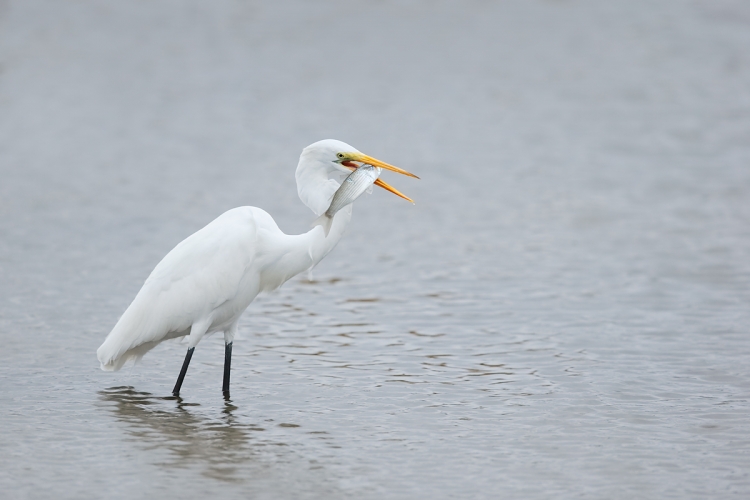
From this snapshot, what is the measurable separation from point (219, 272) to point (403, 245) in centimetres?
400

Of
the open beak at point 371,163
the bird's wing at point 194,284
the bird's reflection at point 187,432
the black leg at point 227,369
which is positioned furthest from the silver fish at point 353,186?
the bird's reflection at point 187,432

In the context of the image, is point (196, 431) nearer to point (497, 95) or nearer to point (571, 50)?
point (497, 95)

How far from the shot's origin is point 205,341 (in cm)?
674

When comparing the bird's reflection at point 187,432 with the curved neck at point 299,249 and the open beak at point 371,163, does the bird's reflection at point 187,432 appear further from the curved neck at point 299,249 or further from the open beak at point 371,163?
the open beak at point 371,163

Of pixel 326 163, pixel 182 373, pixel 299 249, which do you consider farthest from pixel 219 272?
pixel 326 163

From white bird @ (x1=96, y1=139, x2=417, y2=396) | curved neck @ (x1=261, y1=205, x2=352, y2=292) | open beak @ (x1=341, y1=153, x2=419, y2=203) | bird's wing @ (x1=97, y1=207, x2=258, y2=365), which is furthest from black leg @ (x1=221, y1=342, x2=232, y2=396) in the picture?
open beak @ (x1=341, y1=153, x2=419, y2=203)

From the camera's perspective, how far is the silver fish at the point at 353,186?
4.83 metres

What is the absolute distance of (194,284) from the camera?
210 inches

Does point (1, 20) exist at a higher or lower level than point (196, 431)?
higher

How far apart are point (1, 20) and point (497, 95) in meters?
8.70

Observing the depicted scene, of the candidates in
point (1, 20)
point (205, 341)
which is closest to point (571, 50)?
point (1, 20)

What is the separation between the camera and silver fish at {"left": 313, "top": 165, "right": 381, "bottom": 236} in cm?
483

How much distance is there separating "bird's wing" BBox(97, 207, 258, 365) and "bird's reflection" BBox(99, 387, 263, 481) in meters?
0.31

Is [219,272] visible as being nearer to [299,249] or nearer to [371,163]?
[299,249]
